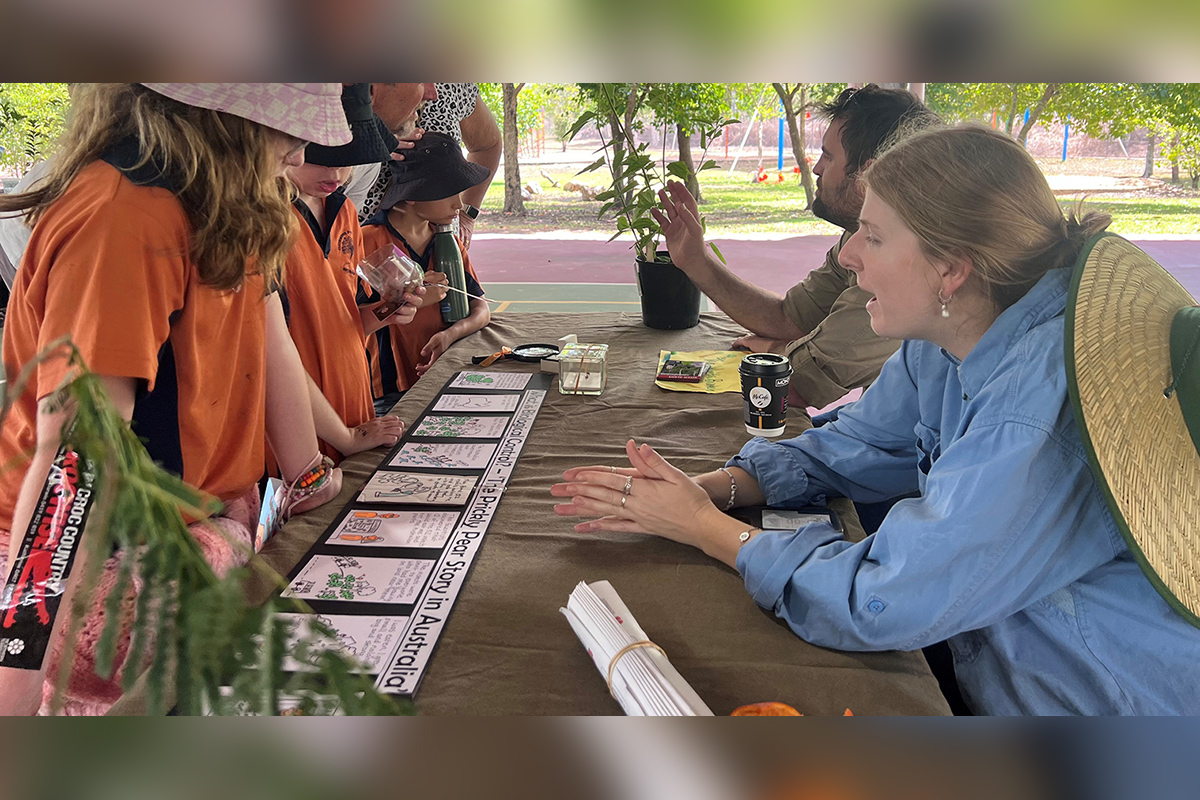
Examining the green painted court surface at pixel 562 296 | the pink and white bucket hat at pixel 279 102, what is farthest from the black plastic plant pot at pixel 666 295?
the green painted court surface at pixel 562 296

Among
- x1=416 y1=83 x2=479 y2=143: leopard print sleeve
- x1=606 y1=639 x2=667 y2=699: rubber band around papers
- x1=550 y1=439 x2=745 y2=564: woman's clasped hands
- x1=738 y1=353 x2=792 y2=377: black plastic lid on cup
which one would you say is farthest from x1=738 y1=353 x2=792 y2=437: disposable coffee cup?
x1=416 y1=83 x2=479 y2=143: leopard print sleeve

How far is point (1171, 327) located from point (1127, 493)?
13 centimetres

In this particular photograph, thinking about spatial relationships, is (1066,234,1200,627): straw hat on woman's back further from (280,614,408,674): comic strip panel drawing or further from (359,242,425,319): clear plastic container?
(359,242,425,319): clear plastic container

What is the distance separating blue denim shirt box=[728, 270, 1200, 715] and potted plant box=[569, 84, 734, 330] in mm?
1359

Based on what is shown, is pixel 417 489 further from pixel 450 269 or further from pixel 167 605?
pixel 450 269

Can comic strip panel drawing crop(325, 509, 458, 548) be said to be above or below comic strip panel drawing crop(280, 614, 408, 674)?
below

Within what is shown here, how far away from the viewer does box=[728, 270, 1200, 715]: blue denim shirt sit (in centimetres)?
68

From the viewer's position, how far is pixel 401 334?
207 centimetres

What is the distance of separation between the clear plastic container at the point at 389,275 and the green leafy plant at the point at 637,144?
0.52m

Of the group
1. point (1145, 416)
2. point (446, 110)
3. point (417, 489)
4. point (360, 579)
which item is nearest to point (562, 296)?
point (446, 110)

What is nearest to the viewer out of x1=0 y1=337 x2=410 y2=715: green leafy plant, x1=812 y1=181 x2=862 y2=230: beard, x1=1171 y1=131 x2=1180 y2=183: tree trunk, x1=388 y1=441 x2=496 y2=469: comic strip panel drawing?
x1=0 y1=337 x2=410 y2=715: green leafy plant

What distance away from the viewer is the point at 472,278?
228 cm

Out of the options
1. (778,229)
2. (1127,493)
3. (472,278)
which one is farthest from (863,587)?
(778,229)
